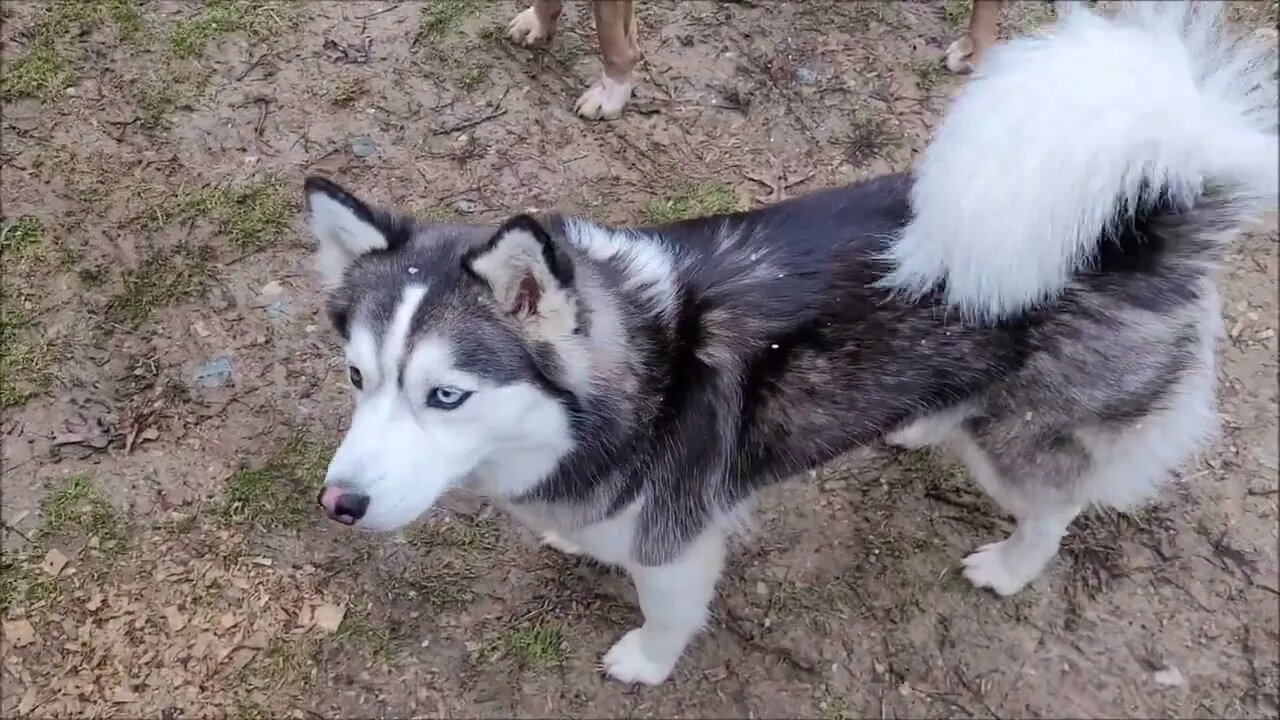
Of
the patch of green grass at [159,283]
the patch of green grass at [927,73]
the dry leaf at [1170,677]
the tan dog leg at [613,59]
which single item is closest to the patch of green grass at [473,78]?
the tan dog leg at [613,59]

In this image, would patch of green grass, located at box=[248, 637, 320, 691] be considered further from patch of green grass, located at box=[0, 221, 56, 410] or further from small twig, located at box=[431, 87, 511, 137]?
small twig, located at box=[431, 87, 511, 137]

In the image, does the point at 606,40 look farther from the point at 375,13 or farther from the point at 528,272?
the point at 528,272

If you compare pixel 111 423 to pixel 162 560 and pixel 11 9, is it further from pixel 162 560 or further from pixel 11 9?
pixel 11 9

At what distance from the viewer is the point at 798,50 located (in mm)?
4129

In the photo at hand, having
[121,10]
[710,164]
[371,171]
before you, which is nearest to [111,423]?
[371,171]

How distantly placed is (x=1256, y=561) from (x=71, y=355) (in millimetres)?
4110

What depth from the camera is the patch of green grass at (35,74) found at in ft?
12.8

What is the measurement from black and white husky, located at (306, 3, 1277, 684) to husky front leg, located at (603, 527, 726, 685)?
13 millimetres

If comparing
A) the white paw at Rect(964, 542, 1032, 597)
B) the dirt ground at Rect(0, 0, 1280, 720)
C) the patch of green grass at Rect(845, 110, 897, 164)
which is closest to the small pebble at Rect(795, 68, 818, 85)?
the dirt ground at Rect(0, 0, 1280, 720)

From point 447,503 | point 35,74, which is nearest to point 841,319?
point 447,503

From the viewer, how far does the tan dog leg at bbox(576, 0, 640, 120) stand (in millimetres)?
3551

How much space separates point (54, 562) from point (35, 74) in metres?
2.23

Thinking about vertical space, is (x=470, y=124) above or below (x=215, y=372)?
above

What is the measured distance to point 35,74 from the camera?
3.91 meters
